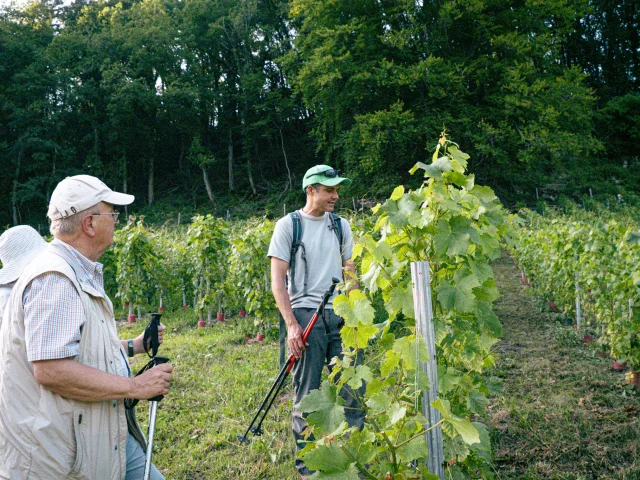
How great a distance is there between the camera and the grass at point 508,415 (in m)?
3.75

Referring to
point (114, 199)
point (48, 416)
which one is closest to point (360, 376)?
point (48, 416)

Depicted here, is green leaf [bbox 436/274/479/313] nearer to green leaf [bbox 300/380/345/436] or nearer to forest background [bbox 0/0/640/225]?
green leaf [bbox 300/380/345/436]

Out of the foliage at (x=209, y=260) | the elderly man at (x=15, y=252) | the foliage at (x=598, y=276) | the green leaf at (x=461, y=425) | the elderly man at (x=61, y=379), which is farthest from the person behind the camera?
the foliage at (x=209, y=260)

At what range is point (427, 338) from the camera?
2111 millimetres

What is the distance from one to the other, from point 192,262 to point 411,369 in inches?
345

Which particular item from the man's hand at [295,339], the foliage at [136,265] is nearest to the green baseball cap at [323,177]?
the man's hand at [295,339]

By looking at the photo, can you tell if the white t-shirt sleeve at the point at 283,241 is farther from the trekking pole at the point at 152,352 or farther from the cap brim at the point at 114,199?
the cap brim at the point at 114,199

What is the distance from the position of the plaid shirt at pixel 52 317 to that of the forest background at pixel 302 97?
2155 centimetres

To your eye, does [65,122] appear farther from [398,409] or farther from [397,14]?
[398,409]

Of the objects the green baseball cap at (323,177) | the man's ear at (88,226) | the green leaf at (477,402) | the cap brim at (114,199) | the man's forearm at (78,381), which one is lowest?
Result: the green leaf at (477,402)

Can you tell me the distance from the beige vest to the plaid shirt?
0.12 feet

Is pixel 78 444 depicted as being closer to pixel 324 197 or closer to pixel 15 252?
pixel 15 252

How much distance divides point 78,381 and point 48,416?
0.58ft

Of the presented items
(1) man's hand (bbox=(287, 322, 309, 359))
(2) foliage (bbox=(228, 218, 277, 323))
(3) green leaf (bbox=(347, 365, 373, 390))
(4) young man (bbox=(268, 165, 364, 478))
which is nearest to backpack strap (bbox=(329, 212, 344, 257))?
(4) young man (bbox=(268, 165, 364, 478))
